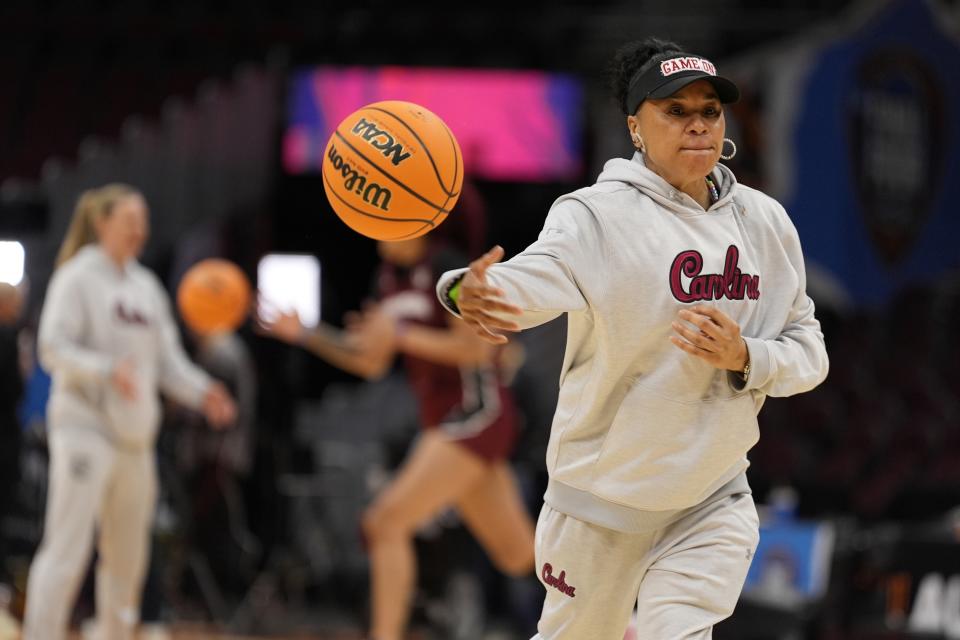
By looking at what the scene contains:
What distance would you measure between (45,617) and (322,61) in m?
8.26

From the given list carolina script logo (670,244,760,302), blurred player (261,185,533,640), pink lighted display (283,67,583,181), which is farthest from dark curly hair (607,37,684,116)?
pink lighted display (283,67,583,181)

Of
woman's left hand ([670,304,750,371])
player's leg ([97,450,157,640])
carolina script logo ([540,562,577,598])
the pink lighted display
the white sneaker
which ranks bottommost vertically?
the white sneaker

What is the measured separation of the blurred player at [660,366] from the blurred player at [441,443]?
9.25 feet

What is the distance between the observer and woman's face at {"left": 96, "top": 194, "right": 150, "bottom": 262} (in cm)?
637

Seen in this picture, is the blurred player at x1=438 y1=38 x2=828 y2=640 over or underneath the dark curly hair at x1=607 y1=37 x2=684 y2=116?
underneath

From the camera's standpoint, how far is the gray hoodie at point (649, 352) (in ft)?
10.6

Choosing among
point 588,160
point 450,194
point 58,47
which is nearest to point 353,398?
point 588,160

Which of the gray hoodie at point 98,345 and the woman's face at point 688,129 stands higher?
the woman's face at point 688,129

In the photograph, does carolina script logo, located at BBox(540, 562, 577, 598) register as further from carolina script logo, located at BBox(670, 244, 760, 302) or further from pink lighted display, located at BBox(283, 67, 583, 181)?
pink lighted display, located at BBox(283, 67, 583, 181)

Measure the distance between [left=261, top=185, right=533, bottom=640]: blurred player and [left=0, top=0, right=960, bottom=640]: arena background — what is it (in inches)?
44.7

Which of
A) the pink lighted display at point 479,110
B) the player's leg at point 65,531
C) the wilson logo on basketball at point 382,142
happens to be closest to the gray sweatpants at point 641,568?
the wilson logo on basketball at point 382,142

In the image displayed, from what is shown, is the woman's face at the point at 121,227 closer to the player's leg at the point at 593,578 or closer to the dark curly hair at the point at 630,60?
the dark curly hair at the point at 630,60

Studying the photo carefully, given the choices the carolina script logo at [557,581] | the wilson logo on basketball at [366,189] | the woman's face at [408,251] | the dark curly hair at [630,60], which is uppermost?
the dark curly hair at [630,60]

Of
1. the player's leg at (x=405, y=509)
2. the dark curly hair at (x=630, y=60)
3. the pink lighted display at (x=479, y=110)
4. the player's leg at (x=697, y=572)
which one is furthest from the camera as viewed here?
the pink lighted display at (x=479, y=110)
